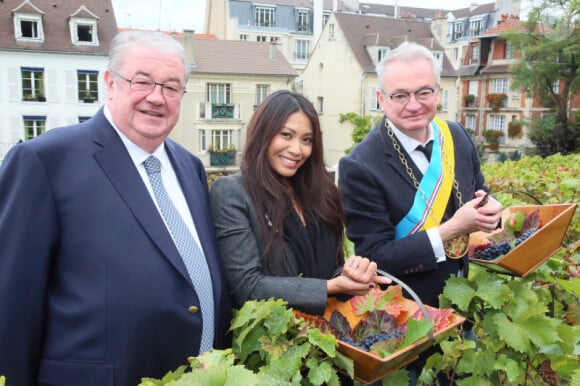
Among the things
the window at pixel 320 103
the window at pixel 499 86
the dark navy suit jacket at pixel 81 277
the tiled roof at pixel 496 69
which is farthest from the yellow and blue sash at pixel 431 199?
the window at pixel 499 86

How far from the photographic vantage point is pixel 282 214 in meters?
2.13

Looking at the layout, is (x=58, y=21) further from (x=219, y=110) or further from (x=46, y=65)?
(x=219, y=110)

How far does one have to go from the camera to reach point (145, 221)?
6.53 ft

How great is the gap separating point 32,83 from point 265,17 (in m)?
23.8

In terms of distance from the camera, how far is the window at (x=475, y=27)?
46.5 metres

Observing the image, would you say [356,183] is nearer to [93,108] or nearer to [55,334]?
[55,334]

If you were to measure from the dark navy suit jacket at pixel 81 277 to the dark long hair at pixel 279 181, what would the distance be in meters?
0.35

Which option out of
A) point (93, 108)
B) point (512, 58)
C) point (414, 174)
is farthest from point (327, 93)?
point (414, 174)

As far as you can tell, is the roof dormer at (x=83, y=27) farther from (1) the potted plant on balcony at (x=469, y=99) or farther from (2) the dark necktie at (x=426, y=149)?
(2) the dark necktie at (x=426, y=149)

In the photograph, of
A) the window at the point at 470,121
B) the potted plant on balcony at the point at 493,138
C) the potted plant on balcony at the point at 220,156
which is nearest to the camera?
the potted plant on balcony at the point at 220,156

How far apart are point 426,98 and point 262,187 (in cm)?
91

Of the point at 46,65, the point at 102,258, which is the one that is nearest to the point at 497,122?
the point at 46,65

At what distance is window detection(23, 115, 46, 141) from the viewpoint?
25.8 metres

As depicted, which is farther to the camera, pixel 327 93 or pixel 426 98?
pixel 327 93
